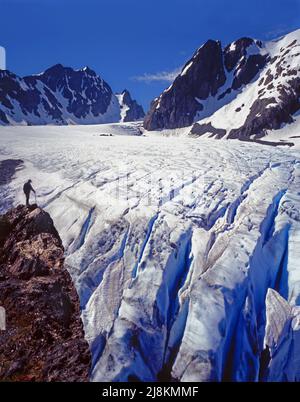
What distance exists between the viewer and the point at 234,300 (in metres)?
8.75

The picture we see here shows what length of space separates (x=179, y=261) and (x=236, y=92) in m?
83.0

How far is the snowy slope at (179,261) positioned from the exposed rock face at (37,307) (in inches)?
16.9

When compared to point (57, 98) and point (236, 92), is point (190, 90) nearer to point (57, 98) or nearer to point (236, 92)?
point (236, 92)

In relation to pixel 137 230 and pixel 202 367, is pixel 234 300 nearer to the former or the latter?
pixel 202 367

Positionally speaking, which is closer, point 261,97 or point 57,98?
point 261,97

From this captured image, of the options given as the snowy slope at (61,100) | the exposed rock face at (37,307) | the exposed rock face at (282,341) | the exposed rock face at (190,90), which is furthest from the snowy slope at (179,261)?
the snowy slope at (61,100)

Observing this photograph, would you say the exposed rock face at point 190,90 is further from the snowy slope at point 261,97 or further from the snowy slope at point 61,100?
the snowy slope at point 61,100

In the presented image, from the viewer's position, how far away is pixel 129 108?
186000mm

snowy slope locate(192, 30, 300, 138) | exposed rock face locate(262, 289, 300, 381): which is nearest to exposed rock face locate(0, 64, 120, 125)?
snowy slope locate(192, 30, 300, 138)

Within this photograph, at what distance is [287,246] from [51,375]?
25.2ft

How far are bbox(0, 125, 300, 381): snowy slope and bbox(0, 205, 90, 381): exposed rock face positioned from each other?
430 millimetres

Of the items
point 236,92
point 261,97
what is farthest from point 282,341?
point 236,92

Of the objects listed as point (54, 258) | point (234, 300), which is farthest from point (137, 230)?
point (234, 300)

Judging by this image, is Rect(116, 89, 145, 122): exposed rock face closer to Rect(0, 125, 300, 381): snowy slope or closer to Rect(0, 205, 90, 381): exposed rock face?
Rect(0, 125, 300, 381): snowy slope
